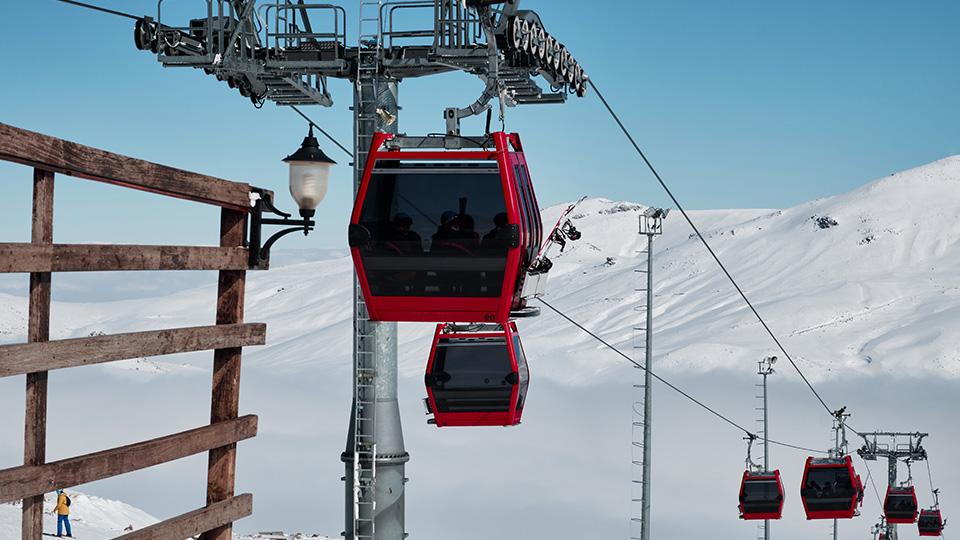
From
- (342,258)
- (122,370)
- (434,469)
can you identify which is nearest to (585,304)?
(434,469)

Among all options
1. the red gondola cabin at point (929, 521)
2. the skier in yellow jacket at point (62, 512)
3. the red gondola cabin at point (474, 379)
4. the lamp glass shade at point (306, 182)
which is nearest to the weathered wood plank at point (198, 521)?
the lamp glass shade at point (306, 182)

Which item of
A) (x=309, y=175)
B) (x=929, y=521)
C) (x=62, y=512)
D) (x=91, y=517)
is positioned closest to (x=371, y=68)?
(x=309, y=175)

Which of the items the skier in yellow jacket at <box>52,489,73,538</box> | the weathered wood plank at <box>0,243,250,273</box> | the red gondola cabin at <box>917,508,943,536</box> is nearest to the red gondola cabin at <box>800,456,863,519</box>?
the red gondola cabin at <box>917,508,943,536</box>

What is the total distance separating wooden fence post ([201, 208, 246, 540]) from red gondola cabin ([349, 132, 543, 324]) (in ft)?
5.21

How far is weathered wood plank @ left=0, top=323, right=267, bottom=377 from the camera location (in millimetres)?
5195

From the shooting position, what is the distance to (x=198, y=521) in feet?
22.1

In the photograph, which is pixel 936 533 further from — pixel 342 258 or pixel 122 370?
pixel 342 258

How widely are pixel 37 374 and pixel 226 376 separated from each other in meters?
1.91

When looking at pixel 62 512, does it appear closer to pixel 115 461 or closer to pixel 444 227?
pixel 444 227

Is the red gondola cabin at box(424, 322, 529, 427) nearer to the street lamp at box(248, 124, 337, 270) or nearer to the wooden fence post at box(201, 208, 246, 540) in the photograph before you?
the street lamp at box(248, 124, 337, 270)

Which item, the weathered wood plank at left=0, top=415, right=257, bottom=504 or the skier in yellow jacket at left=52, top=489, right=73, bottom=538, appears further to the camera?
the skier in yellow jacket at left=52, top=489, right=73, bottom=538

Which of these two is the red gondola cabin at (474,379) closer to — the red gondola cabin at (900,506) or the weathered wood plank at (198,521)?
the weathered wood plank at (198,521)

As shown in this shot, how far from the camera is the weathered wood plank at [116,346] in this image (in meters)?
5.20

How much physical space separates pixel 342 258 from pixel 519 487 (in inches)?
4136
